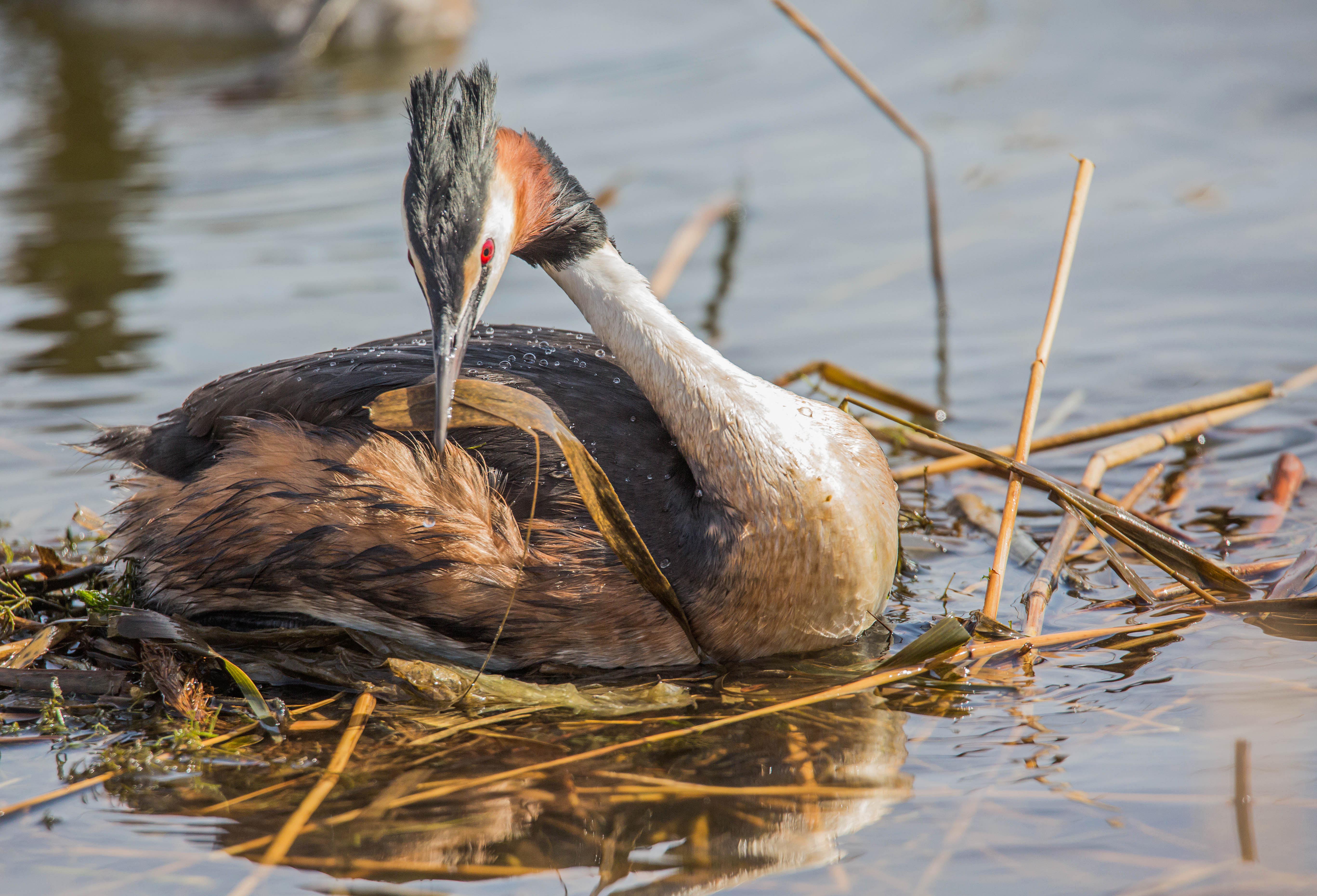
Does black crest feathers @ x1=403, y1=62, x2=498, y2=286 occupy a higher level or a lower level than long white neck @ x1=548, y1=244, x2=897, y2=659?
higher

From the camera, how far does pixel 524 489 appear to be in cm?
463

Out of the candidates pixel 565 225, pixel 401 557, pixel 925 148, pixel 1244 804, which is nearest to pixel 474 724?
pixel 401 557

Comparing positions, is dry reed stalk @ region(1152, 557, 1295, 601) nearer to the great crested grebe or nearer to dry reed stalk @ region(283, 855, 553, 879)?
the great crested grebe

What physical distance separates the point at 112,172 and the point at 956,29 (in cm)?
749

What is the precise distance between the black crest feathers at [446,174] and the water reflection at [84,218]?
3893 millimetres

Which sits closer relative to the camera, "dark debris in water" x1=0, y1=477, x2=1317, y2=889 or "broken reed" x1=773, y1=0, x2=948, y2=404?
"dark debris in water" x1=0, y1=477, x2=1317, y2=889

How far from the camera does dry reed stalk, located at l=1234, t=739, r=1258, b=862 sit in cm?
336

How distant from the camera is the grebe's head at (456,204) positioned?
14.0 feet

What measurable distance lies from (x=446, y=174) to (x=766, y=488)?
142cm

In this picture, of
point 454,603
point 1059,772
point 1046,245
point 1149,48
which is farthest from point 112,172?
point 1059,772

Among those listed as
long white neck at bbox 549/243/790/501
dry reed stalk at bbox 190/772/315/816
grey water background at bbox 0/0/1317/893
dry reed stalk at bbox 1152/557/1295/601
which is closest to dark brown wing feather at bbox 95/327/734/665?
long white neck at bbox 549/243/790/501

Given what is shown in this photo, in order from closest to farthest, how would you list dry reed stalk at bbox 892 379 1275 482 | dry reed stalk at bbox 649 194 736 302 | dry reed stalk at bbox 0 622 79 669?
dry reed stalk at bbox 0 622 79 669
dry reed stalk at bbox 892 379 1275 482
dry reed stalk at bbox 649 194 736 302

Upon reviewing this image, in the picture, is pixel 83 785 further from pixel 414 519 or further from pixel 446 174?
pixel 446 174

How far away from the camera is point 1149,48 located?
1168cm
